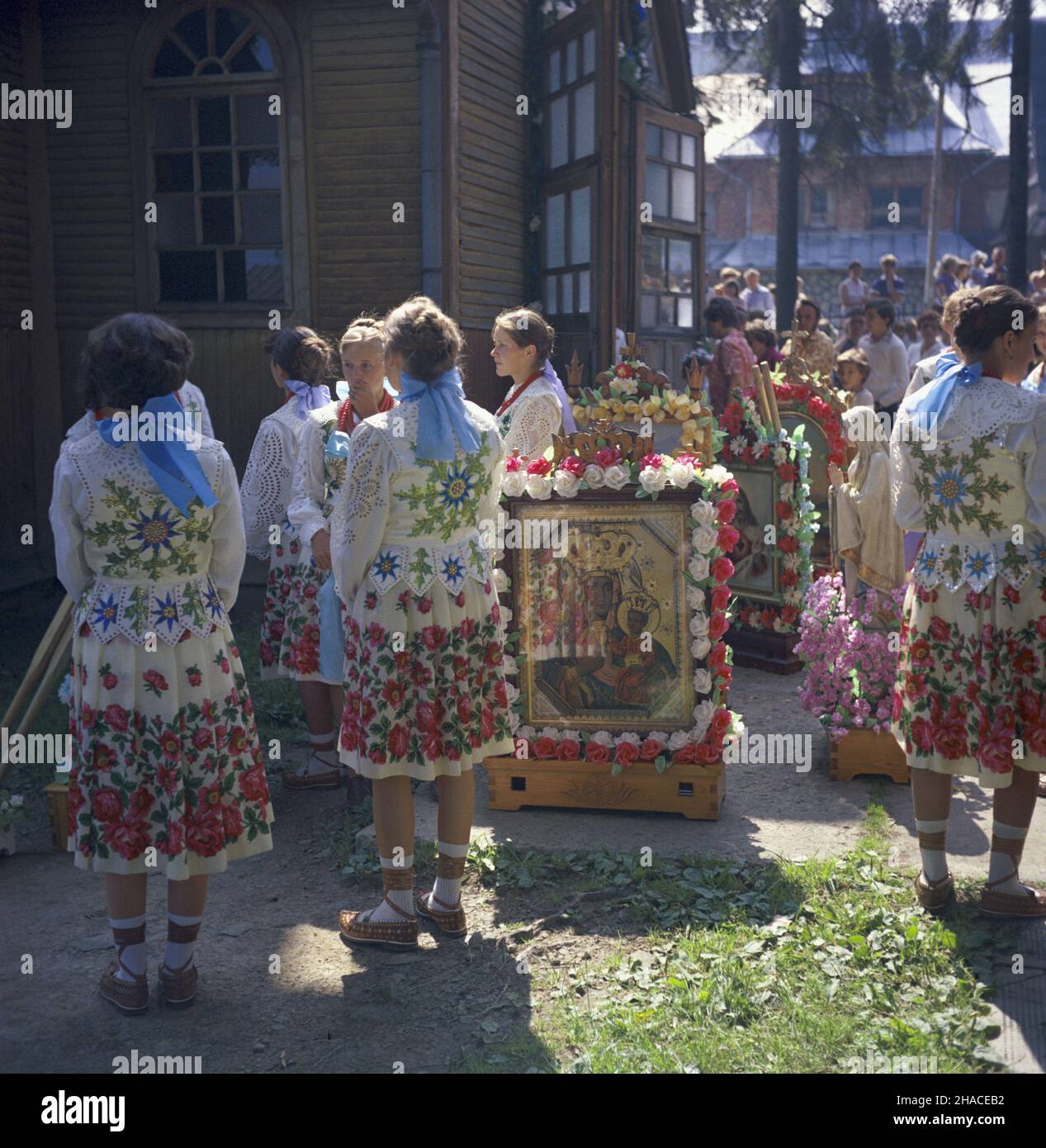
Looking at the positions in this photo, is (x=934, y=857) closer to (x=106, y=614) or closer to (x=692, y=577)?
(x=692, y=577)

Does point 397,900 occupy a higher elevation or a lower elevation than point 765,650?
lower

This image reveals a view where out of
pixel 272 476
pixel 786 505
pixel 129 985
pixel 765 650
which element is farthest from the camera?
pixel 765 650

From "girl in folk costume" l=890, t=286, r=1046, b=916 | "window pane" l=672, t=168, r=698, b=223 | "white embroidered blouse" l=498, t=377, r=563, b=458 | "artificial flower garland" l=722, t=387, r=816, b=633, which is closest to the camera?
"girl in folk costume" l=890, t=286, r=1046, b=916

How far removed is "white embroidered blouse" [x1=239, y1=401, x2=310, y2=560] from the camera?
5719 mm

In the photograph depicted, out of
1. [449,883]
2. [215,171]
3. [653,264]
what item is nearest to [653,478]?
[449,883]

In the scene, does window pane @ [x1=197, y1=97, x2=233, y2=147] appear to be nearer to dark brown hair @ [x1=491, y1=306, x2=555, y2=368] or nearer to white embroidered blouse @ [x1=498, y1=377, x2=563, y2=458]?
dark brown hair @ [x1=491, y1=306, x2=555, y2=368]

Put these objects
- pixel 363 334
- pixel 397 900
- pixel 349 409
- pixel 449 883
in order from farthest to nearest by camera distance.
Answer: pixel 349 409
pixel 363 334
pixel 449 883
pixel 397 900

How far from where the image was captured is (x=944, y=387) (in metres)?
4.14

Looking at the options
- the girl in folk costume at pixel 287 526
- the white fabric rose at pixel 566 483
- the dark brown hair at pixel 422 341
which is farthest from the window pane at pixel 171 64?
the dark brown hair at pixel 422 341

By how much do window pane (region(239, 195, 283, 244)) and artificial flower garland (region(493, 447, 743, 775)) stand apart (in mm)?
5421

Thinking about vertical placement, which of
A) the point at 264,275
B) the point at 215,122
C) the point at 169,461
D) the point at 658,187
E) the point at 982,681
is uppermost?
the point at 215,122

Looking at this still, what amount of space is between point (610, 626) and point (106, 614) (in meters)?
2.34

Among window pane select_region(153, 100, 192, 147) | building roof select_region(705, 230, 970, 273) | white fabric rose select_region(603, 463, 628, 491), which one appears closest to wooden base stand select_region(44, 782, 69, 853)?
A: white fabric rose select_region(603, 463, 628, 491)

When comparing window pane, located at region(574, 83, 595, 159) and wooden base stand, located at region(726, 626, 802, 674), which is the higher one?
window pane, located at region(574, 83, 595, 159)
